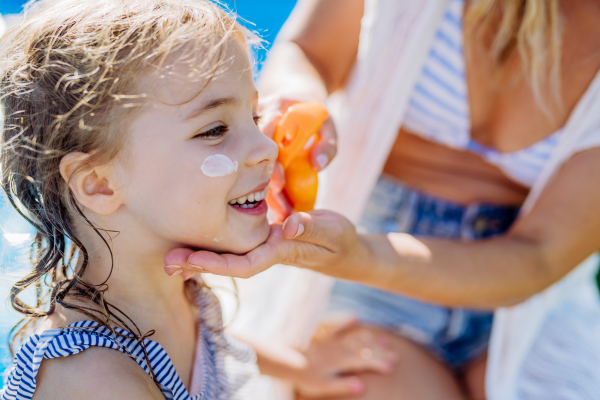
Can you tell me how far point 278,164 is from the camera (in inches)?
38.5

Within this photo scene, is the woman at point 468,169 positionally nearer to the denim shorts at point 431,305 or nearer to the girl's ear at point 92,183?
the denim shorts at point 431,305

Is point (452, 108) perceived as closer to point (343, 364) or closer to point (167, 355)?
point (343, 364)

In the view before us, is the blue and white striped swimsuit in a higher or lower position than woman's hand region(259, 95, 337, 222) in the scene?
lower

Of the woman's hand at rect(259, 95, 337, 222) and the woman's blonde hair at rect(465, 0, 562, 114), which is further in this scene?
the woman's blonde hair at rect(465, 0, 562, 114)

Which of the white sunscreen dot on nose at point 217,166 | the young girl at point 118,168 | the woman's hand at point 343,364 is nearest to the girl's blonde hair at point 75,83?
the young girl at point 118,168

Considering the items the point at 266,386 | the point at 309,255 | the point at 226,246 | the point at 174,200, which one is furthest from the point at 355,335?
the point at 174,200

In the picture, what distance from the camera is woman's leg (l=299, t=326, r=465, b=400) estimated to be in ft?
4.23

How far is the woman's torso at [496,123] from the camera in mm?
1286

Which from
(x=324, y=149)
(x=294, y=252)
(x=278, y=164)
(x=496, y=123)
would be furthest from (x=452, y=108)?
(x=294, y=252)

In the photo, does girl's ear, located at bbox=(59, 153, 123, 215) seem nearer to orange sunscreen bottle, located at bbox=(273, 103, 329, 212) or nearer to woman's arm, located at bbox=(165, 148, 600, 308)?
orange sunscreen bottle, located at bbox=(273, 103, 329, 212)

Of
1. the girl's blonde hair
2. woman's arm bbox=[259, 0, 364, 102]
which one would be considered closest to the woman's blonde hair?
woman's arm bbox=[259, 0, 364, 102]

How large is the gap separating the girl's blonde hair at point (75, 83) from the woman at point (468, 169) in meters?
0.34

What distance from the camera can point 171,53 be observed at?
76cm

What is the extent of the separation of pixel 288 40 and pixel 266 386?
0.95 metres
